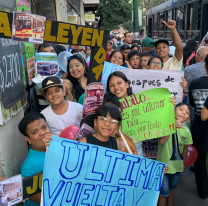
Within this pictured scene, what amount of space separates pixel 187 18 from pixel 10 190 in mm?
10183

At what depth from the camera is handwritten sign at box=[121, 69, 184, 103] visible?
11.2ft

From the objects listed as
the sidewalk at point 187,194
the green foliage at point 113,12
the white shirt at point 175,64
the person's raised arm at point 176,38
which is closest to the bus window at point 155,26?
the white shirt at point 175,64

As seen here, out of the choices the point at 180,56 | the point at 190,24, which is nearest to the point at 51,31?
the point at 180,56

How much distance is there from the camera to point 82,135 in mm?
2291

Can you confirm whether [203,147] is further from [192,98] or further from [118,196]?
[118,196]

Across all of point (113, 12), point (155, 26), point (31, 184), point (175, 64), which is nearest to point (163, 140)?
point (31, 184)

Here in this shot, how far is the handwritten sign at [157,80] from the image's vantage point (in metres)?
3.40

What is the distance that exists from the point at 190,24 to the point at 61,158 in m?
9.49

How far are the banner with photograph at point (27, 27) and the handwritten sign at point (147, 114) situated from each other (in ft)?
3.98

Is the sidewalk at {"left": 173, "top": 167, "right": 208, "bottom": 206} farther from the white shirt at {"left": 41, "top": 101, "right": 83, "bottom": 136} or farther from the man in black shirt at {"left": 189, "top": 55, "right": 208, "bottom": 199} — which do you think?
the white shirt at {"left": 41, "top": 101, "right": 83, "bottom": 136}

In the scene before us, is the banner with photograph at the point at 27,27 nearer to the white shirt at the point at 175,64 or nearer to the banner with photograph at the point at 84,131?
the banner with photograph at the point at 84,131

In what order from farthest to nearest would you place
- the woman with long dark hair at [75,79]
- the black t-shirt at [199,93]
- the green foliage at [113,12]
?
1. the green foliage at [113,12]
2. the woman with long dark hair at [75,79]
3. the black t-shirt at [199,93]

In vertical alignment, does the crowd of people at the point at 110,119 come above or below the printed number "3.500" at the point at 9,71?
below

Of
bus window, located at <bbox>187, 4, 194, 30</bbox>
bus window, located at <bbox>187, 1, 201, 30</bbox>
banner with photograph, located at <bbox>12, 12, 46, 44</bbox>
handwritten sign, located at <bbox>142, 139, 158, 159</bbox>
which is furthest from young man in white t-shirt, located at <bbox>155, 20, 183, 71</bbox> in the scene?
bus window, located at <bbox>187, 4, 194, 30</bbox>
